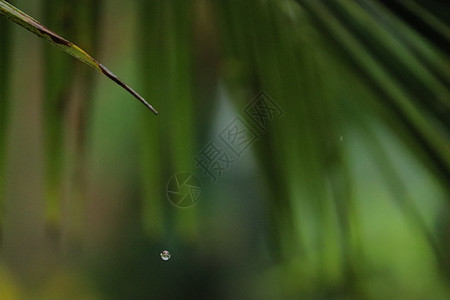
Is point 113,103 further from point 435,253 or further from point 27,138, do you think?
point 435,253

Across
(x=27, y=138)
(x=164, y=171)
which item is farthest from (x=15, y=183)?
(x=164, y=171)

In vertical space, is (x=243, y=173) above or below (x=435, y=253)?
above

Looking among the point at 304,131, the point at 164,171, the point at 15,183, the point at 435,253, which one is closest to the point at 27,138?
the point at 15,183

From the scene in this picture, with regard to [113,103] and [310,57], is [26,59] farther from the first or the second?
[310,57]

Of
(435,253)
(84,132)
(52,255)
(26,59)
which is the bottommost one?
(435,253)

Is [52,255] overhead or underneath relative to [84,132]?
underneath
